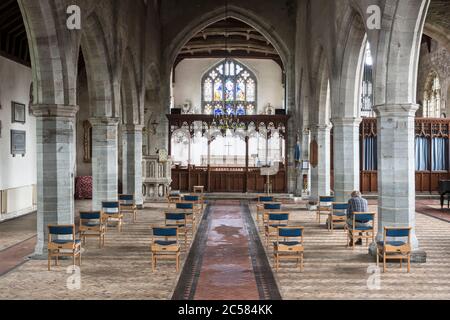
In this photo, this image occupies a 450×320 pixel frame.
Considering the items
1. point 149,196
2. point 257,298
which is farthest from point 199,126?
point 257,298

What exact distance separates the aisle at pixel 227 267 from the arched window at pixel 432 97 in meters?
17.3

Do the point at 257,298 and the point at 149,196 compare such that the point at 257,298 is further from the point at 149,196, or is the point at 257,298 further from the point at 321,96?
the point at 149,196

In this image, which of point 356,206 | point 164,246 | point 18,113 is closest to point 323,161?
point 356,206

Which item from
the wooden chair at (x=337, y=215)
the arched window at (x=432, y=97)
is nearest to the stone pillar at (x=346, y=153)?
the wooden chair at (x=337, y=215)

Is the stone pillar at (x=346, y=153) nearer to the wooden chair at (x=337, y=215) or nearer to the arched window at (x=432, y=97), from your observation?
the wooden chair at (x=337, y=215)

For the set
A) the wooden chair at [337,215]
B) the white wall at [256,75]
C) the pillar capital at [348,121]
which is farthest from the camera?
the white wall at [256,75]

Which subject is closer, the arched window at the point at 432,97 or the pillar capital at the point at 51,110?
the pillar capital at the point at 51,110

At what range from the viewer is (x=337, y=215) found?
46.7 feet

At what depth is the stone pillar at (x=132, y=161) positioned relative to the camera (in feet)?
65.7

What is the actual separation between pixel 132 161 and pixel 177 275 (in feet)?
37.7

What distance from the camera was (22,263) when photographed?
10.2m

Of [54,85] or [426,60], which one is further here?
[426,60]

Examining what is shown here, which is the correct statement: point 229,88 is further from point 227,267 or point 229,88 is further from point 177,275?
point 177,275

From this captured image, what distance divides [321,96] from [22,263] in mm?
12423
